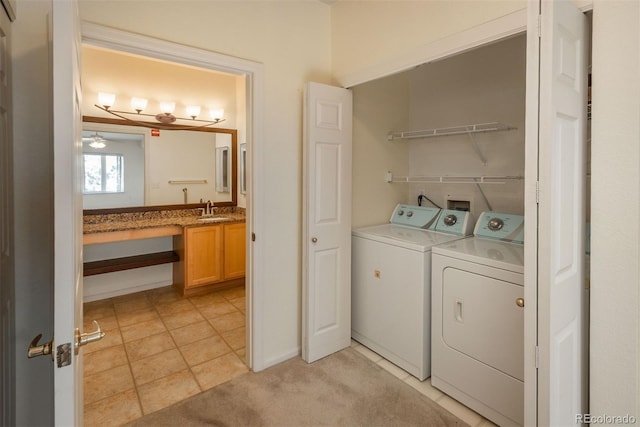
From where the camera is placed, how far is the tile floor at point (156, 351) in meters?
2.01

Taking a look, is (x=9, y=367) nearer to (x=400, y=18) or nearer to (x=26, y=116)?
(x=26, y=116)

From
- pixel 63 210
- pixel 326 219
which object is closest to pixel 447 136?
pixel 326 219

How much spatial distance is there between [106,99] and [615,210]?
4.09 meters

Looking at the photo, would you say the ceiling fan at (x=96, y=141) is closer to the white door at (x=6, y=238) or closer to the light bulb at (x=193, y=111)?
the light bulb at (x=193, y=111)

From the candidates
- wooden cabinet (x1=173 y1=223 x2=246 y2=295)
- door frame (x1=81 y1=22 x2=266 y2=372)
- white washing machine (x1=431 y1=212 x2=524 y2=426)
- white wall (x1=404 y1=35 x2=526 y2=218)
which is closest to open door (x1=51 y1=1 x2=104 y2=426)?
door frame (x1=81 y1=22 x2=266 y2=372)

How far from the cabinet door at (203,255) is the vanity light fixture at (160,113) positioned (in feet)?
4.31

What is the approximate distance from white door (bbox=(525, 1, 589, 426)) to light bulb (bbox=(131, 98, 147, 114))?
3.68 meters

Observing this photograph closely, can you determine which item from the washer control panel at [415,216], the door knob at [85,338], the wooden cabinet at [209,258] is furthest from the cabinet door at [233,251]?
the door knob at [85,338]

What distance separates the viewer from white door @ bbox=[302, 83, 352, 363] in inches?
90.4

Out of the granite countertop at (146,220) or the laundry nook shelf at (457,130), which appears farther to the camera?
the granite countertop at (146,220)

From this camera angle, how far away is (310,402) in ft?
6.45

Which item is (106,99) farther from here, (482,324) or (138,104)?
(482,324)

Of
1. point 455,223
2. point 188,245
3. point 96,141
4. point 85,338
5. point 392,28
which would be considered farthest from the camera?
point 188,245

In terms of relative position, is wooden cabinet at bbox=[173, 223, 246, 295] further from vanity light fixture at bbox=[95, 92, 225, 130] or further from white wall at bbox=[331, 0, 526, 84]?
white wall at bbox=[331, 0, 526, 84]
